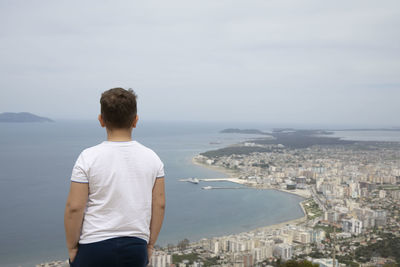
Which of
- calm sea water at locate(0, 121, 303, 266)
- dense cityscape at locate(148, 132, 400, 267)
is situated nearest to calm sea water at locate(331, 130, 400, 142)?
dense cityscape at locate(148, 132, 400, 267)

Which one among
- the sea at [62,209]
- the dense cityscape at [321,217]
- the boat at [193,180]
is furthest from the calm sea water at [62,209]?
the dense cityscape at [321,217]

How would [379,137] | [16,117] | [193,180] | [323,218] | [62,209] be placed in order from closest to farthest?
[323,218]
[62,209]
[193,180]
[379,137]
[16,117]

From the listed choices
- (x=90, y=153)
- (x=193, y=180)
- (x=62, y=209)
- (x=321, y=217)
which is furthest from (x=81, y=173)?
(x=193, y=180)

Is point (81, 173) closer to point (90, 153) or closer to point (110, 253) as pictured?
point (90, 153)

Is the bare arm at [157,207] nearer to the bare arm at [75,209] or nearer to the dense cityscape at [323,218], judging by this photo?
the bare arm at [75,209]

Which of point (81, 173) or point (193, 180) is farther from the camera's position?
point (193, 180)

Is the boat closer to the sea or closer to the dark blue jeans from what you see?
the sea
